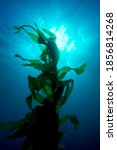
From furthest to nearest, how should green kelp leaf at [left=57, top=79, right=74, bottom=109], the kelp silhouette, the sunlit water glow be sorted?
1. the sunlit water glow
2. green kelp leaf at [left=57, top=79, right=74, bottom=109]
3. the kelp silhouette

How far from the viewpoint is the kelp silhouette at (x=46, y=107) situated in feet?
4.81

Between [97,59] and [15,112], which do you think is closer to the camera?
[97,59]

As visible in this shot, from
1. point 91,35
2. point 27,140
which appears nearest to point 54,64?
point 27,140

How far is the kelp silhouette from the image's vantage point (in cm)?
147

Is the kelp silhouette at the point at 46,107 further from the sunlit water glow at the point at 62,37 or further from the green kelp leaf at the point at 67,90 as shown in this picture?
the sunlit water glow at the point at 62,37

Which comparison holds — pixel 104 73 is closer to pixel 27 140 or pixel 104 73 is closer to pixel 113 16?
pixel 113 16

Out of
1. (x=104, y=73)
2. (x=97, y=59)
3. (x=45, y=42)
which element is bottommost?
(x=45, y=42)

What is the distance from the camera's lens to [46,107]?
5.13 feet

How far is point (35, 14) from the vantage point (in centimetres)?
1162

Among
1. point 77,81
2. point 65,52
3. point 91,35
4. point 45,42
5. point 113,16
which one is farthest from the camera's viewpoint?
point 77,81

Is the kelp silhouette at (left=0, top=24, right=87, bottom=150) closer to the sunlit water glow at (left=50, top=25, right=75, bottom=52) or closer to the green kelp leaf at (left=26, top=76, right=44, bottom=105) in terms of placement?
the green kelp leaf at (left=26, top=76, right=44, bottom=105)

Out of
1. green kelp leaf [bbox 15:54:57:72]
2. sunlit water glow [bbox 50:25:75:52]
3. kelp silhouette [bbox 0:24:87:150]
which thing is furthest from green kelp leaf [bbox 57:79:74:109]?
sunlit water glow [bbox 50:25:75:52]

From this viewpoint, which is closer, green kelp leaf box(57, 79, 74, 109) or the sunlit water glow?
green kelp leaf box(57, 79, 74, 109)

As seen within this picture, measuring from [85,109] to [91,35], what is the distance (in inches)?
1500
